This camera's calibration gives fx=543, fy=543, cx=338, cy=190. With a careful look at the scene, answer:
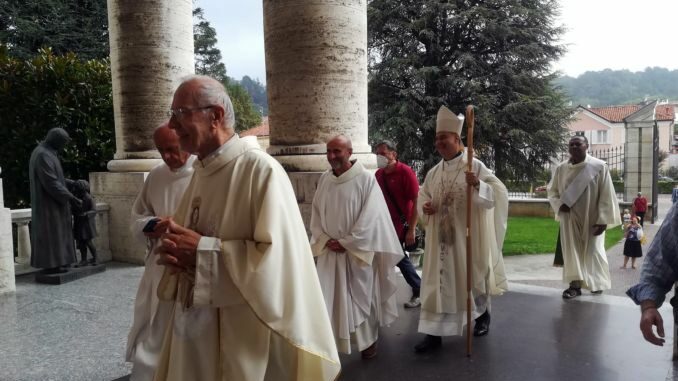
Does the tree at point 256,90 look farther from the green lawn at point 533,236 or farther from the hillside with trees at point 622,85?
the green lawn at point 533,236

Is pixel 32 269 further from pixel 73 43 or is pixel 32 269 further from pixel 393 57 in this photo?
pixel 393 57

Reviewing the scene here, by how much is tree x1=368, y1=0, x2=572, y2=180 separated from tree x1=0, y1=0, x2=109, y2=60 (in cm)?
1034

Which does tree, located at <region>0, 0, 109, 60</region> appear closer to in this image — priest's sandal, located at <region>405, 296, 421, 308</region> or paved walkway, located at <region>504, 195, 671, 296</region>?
paved walkway, located at <region>504, 195, 671, 296</region>

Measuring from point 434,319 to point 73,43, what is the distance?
62.3ft

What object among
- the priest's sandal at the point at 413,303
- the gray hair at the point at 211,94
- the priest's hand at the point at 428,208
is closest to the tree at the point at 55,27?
the priest's sandal at the point at 413,303

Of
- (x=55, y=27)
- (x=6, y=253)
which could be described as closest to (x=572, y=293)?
(x=6, y=253)

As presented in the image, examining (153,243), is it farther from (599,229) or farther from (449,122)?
(599,229)

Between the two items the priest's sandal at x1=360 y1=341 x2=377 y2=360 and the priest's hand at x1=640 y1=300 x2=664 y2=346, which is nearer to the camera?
the priest's hand at x1=640 y1=300 x2=664 y2=346

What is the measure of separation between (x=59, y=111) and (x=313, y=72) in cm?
609

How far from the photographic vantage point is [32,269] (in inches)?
296

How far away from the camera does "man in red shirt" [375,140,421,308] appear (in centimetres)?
601

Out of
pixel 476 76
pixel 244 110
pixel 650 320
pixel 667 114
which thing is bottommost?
pixel 650 320

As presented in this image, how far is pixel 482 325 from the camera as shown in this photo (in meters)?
5.05

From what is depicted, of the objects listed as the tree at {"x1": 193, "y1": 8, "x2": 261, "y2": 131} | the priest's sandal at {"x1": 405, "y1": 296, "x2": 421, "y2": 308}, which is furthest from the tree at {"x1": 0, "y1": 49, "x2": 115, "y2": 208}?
the tree at {"x1": 193, "y1": 8, "x2": 261, "y2": 131}
